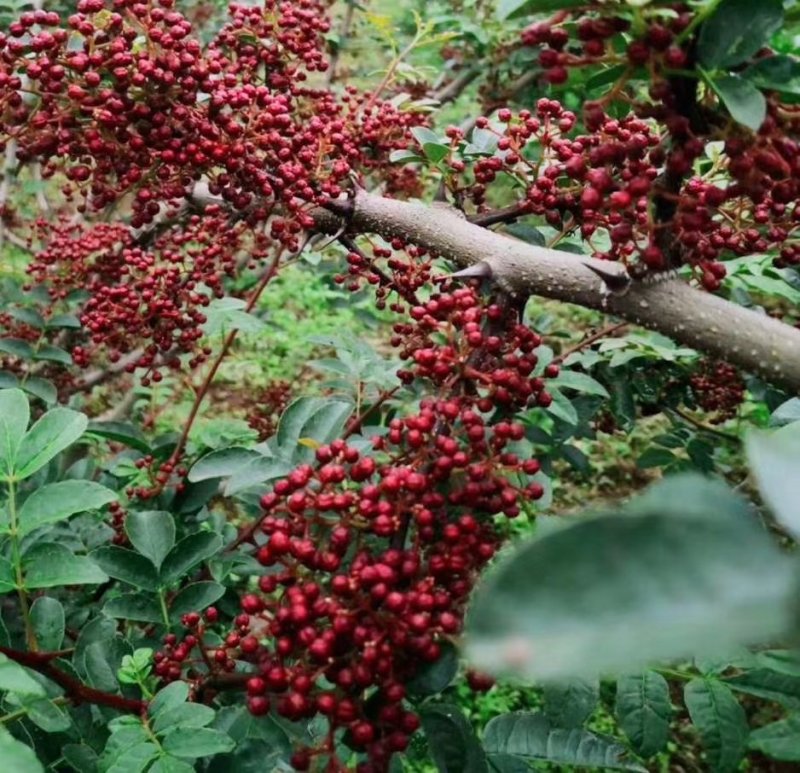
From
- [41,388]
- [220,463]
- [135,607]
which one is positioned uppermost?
[220,463]

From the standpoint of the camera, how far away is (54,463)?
1952 millimetres

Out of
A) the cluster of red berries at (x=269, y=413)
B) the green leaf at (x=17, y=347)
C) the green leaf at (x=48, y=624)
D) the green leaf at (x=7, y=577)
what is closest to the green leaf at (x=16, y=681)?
the green leaf at (x=7, y=577)

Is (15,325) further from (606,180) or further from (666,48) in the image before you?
(666,48)

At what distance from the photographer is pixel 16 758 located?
0.83 meters

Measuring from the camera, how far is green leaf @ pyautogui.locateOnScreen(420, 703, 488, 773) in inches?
42.5

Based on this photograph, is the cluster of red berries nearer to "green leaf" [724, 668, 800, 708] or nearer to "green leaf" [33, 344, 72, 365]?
"green leaf" [33, 344, 72, 365]

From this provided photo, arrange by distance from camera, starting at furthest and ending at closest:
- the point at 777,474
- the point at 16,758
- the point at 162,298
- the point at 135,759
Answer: the point at 162,298, the point at 135,759, the point at 16,758, the point at 777,474

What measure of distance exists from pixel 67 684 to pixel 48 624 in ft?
0.64

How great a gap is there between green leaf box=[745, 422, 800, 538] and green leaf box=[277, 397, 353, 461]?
870 millimetres

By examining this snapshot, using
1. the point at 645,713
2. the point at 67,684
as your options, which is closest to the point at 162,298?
the point at 67,684

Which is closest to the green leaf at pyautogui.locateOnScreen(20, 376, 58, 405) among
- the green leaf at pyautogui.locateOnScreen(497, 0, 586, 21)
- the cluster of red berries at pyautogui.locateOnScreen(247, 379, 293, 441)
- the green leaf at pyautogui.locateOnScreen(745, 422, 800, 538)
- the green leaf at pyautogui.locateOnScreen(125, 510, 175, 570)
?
the cluster of red berries at pyautogui.locateOnScreen(247, 379, 293, 441)

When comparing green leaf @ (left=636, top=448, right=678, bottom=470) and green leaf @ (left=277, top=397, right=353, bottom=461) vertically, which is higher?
green leaf @ (left=277, top=397, right=353, bottom=461)

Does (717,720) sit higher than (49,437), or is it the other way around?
(49,437)

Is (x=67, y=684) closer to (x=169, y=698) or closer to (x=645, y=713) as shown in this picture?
(x=169, y=698)
